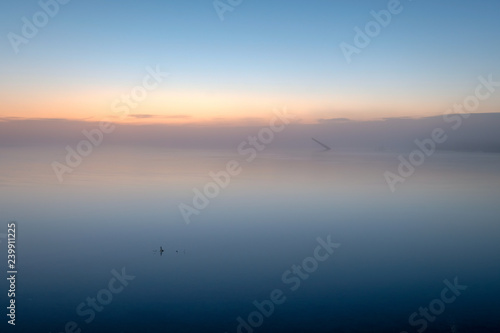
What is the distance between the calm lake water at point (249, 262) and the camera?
6707mm

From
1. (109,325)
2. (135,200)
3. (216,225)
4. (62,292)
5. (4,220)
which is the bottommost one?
(109,325)

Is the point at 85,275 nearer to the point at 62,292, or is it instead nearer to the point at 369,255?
the point at 62,292

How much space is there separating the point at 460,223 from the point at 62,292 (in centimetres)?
1175

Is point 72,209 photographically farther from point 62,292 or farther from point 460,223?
point 460,223

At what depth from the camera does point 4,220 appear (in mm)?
12977

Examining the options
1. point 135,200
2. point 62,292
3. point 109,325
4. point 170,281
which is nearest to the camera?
point 109,325

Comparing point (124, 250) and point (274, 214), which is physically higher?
point (274, 214)

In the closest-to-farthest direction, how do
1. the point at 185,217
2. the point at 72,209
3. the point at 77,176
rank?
the point at 185,217 < the point at 72,209 < the point at 77,176

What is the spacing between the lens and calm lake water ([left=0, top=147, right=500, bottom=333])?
22.0 ft

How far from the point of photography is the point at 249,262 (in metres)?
9.31

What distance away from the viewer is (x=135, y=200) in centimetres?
1703

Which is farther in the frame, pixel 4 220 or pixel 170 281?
pixel 4 220

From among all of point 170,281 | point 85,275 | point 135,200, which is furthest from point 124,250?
point 135,200

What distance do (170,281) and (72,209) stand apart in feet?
27.4
